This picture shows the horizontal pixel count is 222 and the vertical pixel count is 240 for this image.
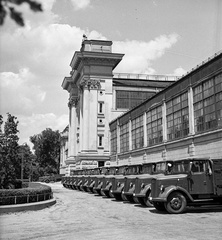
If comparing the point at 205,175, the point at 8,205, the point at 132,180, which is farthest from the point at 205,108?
the point at 8,205

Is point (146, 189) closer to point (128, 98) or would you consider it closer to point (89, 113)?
point (89, 113)

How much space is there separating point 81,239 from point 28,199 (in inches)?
397

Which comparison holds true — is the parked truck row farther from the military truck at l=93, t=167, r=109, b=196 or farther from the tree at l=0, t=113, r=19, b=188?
the military truck at l=93, t=167, r=109, b=196

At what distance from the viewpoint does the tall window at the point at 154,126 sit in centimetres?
3947

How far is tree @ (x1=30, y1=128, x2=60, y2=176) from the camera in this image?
124125 millimetres

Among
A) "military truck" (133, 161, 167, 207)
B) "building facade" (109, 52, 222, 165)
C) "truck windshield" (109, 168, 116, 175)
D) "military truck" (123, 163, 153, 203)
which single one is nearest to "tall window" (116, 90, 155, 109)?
"building facade" (109, 52, 222, 165)

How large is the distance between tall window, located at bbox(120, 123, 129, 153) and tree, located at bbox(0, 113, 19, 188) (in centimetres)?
2790

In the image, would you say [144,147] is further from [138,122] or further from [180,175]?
[180,175]

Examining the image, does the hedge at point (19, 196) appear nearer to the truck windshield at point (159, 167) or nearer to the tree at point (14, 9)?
the truck windshield at point (159, 167)

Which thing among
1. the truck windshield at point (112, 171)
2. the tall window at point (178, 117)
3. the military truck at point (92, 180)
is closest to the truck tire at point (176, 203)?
the truck windshield at point (112, 171)

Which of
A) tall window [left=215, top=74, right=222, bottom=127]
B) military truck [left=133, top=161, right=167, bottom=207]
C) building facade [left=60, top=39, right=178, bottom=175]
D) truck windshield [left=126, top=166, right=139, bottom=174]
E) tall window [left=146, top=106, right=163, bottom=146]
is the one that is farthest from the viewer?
building facade [left=60, top=39, right=178, bottom=175]

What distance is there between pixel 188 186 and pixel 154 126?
25.9 metres

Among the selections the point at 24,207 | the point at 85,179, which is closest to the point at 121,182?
the point at 24,207

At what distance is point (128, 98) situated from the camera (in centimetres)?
6994
